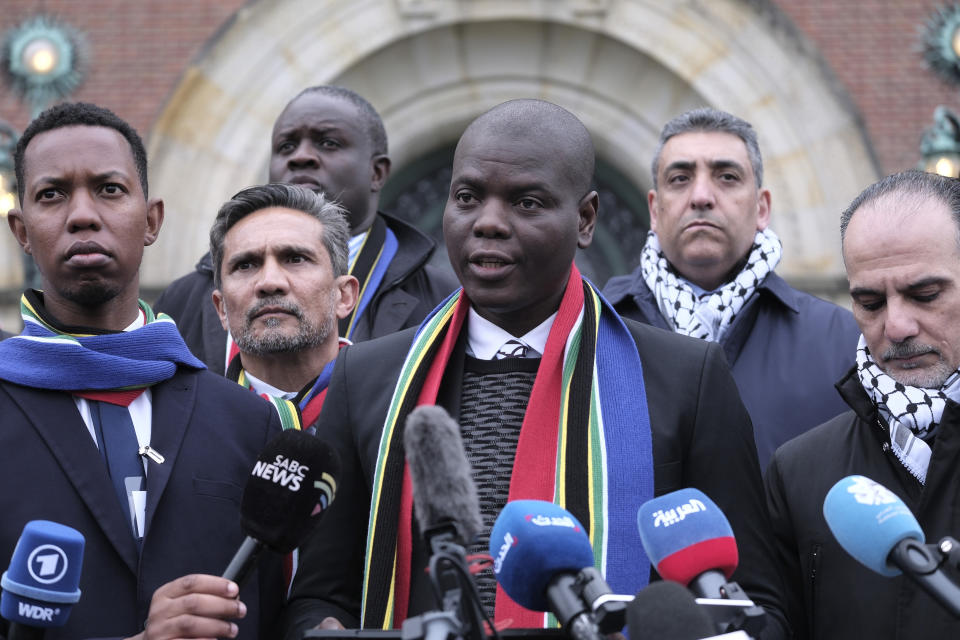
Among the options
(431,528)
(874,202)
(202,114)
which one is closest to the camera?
(431,528)

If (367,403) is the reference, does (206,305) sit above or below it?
above

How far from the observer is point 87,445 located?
9.73 feet

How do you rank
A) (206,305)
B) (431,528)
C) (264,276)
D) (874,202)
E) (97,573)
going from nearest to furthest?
(431,528), (97,573), (874,202), (264,276), (206,305)

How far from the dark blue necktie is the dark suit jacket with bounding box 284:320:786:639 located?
407 millimetres

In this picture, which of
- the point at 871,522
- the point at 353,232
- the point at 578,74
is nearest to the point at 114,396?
the point at 871,522

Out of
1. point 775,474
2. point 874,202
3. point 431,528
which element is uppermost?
point 874,202

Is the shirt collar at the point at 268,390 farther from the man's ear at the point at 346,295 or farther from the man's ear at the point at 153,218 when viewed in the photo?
the man's ear at the point at 153,218

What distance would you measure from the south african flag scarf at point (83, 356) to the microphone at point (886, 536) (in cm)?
161

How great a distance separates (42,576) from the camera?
Answer: 2.38 m

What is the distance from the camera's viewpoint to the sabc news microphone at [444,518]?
2023 millimetres

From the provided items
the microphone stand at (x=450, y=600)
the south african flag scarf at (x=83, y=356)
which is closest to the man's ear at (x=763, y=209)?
the south african flag scarf at (x=83, y=356)

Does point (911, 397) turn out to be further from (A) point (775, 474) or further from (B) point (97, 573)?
(B) point (97, 573)

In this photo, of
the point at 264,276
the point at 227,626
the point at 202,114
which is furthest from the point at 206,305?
the point at 202,114

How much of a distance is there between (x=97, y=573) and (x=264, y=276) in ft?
4.22
